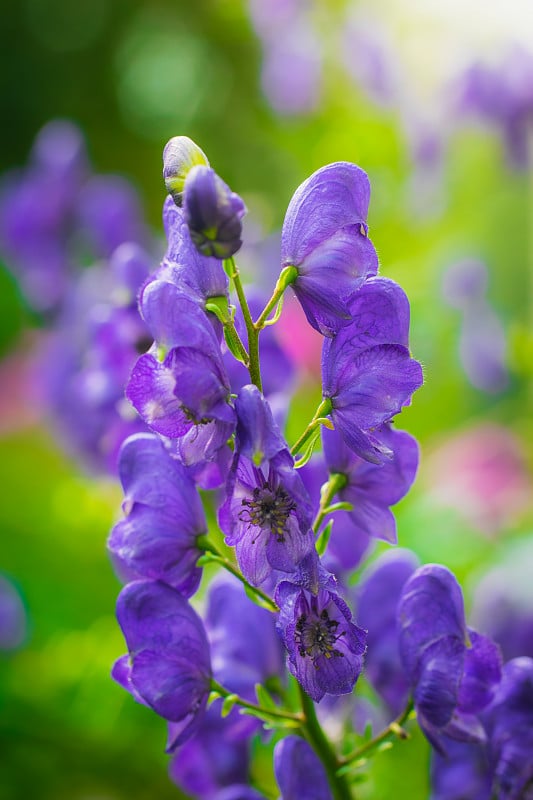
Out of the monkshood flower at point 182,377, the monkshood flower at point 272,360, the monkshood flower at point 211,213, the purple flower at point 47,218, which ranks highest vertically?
the purple flower at point 47,218

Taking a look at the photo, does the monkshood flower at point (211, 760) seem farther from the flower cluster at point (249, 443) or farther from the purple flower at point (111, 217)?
the purple flower at point (111, 217)

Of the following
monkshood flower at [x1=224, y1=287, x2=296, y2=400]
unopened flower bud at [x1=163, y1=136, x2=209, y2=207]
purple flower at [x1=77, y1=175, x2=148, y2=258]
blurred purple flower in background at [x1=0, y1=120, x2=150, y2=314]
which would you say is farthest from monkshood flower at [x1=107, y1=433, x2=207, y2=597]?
blurred purple flower in background at [x1=0, y1=120, x2=150, y2=314]

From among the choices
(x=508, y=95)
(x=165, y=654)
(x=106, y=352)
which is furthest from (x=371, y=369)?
(x=508, y=95)

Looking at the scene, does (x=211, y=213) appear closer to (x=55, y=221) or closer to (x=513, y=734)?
(x=513, y=734)

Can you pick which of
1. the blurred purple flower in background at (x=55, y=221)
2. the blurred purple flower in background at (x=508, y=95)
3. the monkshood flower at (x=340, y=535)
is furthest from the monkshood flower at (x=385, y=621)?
the blurred purple flower in background at (x=508, y=95)

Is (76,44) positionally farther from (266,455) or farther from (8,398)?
(266,455)

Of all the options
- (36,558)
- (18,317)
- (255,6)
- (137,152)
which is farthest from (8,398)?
(137,152)
